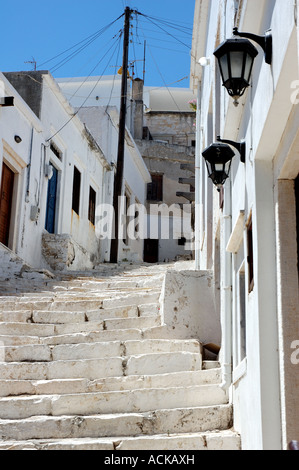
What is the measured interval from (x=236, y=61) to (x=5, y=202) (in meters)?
11.2

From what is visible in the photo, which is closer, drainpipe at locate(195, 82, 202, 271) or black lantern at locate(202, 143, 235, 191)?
black lantern at locate(202, 143, 235, 191)

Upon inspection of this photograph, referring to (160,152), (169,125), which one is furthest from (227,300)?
(169,125)

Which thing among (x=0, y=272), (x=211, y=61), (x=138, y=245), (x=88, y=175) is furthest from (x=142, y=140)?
(x=211, y=61)

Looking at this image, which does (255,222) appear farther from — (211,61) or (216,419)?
(211,61)

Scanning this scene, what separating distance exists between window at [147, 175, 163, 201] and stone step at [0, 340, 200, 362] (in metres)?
23.1

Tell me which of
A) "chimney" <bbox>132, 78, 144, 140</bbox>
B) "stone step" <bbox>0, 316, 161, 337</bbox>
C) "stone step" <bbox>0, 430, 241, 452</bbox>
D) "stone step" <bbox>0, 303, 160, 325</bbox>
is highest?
"chimney" <bbox>132, 78, 144, 140</bbox>

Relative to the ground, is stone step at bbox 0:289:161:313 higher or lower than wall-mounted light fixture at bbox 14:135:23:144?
lower

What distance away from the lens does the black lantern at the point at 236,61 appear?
5.16 meters

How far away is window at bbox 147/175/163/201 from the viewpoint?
3136cm

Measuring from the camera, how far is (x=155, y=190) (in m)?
31.6

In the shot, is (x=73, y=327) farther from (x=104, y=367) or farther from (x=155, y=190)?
(x=155, y=190)

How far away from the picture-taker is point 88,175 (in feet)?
70.6

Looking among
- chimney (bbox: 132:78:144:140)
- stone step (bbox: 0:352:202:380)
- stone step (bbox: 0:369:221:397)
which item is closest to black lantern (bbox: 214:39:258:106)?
stone step (bbox: 0:369:221:397)

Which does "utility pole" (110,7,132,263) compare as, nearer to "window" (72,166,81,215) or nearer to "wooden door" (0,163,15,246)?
"window" (72,166,81,215)
